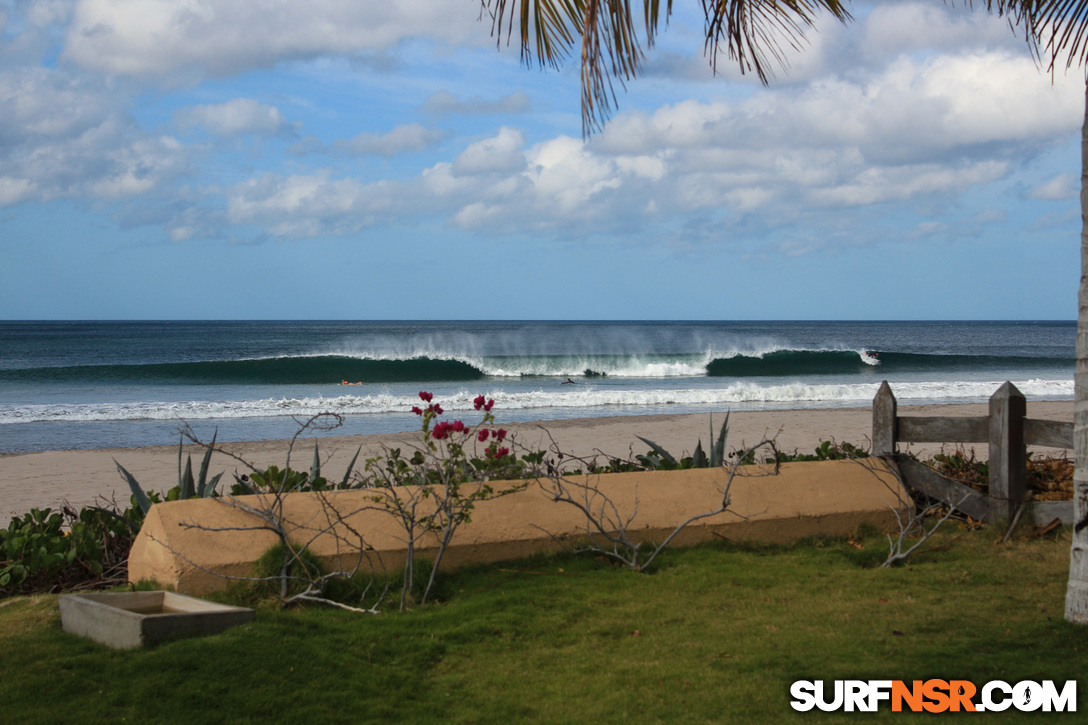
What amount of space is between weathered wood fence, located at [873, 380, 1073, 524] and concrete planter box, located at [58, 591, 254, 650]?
4195mm

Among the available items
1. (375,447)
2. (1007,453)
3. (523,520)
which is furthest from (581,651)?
(375,447)

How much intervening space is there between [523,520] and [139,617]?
210cm

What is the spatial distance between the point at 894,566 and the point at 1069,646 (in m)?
1.44

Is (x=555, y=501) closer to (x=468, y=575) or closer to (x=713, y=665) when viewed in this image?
(x=468, y=575)

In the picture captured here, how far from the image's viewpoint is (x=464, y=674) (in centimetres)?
330

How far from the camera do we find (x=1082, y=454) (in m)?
3.65

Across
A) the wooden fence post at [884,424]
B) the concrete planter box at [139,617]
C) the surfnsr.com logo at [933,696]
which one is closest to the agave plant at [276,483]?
the concrete planter box at [139,617]

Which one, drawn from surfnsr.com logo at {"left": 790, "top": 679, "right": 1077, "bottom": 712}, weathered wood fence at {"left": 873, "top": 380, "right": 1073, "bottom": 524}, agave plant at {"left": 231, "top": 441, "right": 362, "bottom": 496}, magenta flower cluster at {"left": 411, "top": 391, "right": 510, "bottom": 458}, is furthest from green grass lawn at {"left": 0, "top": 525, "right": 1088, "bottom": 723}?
agave plant at {"left": 231, "top": 441, "right": 362, "bottom": 496}

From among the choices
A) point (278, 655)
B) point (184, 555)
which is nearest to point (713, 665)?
point (278, 655)

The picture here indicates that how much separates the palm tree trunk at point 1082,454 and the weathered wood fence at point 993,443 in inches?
53.3

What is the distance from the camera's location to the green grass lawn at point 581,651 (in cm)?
288

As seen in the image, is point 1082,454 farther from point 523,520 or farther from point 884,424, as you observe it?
Answer: point 523,520

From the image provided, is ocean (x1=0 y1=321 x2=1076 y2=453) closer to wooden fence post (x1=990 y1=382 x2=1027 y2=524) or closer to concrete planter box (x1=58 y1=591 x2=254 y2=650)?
concrete planter box (x1=58 y1=591 x2=254 y2=650)

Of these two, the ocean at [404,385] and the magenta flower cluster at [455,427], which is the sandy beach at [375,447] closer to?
the ocean at [404,385]
